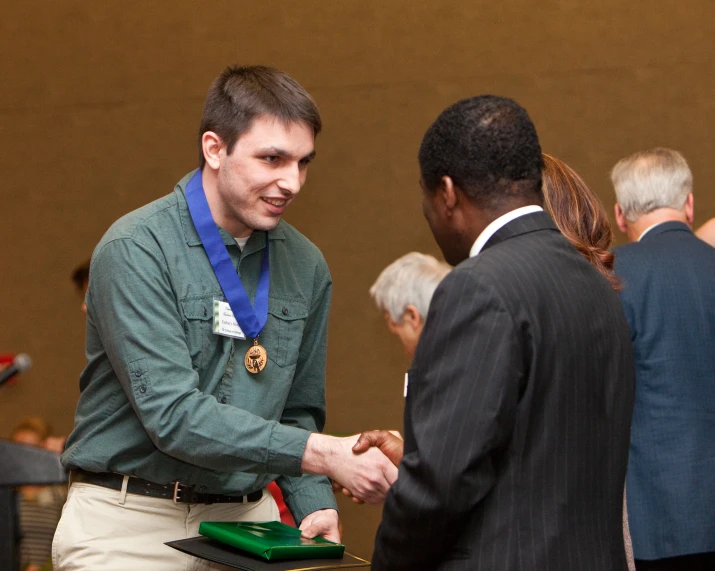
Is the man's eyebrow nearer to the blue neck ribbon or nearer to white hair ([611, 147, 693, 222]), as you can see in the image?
the blue neck ribbon

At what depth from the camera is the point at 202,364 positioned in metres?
2.03

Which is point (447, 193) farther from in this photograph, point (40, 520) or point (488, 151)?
point (40, 520)

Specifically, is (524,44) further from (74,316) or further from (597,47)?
(74,316)

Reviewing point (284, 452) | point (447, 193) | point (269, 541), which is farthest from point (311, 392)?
point (447, 193)

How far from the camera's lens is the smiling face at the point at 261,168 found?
80.5 inches

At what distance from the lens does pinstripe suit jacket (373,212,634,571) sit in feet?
4.54

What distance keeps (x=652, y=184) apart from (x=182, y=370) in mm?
1951

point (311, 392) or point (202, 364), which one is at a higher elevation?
point (202, 364)

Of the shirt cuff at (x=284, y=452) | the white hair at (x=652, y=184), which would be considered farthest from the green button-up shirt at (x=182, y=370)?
the white hair at (x=652, y=184)

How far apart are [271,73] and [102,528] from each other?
1111mm

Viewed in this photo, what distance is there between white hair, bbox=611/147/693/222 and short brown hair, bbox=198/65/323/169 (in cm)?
148

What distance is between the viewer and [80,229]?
5.87 meters

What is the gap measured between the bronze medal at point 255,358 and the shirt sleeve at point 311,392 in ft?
0.69

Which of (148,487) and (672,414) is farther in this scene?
(672,414)
